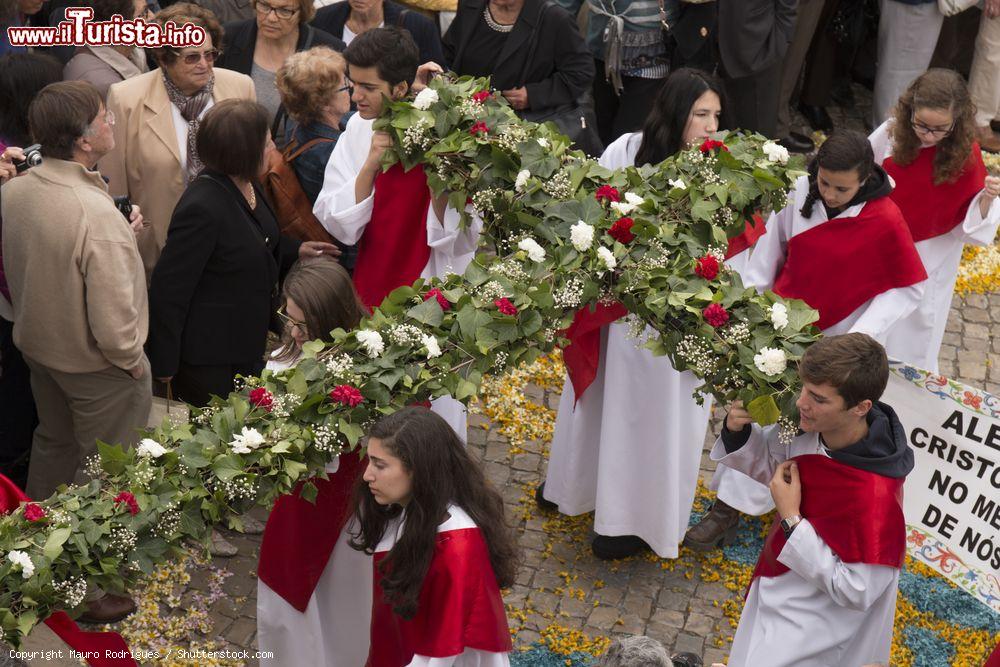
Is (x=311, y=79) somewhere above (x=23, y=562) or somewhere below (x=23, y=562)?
above

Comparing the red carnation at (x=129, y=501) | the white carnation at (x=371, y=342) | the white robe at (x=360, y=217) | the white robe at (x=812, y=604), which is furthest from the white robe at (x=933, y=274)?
the red carnation at (x=129, y=501)

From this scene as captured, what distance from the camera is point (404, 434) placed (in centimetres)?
411

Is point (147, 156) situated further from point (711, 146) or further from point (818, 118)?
point (818, 118)

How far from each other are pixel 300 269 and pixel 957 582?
2.97 m

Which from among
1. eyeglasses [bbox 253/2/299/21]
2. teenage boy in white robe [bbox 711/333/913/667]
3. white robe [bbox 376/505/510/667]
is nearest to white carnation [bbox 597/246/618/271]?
teenage boy in white robe [bbox 711/333/913/667]

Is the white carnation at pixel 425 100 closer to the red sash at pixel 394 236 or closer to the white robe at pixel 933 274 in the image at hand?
the red sash at pixel 394 236

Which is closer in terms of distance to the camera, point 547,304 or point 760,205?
point 547,304

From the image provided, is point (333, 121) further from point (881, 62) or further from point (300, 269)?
point (881, 62)

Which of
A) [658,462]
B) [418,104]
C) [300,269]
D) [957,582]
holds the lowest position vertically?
[658,462]

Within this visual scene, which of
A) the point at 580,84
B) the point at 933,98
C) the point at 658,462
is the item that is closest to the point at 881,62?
the point at 580,84

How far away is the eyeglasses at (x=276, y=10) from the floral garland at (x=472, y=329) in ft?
6.73

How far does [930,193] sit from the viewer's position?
22.2ft

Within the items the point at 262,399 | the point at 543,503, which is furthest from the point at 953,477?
the point at 262,399

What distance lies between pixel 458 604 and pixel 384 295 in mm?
2578
